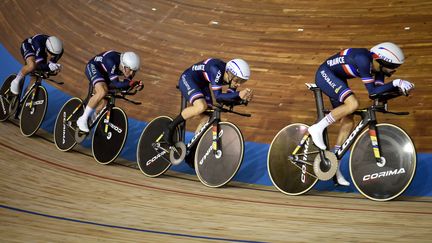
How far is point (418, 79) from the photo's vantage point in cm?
675

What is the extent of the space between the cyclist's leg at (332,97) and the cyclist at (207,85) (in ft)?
1.74

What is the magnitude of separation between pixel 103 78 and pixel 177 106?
3.72ft

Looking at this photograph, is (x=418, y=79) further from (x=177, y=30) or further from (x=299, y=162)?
(x=177, y=30)

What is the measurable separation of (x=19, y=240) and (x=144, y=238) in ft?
2.11

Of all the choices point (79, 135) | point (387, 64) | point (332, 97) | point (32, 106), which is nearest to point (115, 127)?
point (79, 135)

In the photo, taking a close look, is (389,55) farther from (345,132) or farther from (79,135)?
(79,135)

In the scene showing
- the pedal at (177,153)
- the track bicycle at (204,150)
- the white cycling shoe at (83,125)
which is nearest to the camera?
the track bicycle at (204,150)

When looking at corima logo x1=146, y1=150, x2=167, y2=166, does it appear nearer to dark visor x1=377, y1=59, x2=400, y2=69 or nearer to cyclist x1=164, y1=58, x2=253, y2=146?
cyclist x1=164, y1=58, x2=253, y2=146

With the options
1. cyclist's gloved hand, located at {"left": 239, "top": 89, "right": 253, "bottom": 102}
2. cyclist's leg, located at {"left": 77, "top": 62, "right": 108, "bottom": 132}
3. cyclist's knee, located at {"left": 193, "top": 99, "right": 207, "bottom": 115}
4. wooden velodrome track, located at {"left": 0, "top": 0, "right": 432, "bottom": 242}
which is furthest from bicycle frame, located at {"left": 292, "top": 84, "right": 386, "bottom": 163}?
cyclist's leg, located at {"left": 77, "top": 62, "right": 108, "bottom": 132}

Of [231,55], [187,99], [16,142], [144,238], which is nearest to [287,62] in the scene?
[231,55]

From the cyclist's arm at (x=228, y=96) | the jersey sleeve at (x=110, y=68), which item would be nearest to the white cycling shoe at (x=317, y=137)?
the cyclist's arm at (x=228, y=96)

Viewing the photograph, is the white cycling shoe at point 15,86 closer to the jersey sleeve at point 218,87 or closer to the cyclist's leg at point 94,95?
the cyclist's leg at point 94,95

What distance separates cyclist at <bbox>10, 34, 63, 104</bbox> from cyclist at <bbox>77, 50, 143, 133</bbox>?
0.74 m

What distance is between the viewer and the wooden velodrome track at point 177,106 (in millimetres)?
4094
